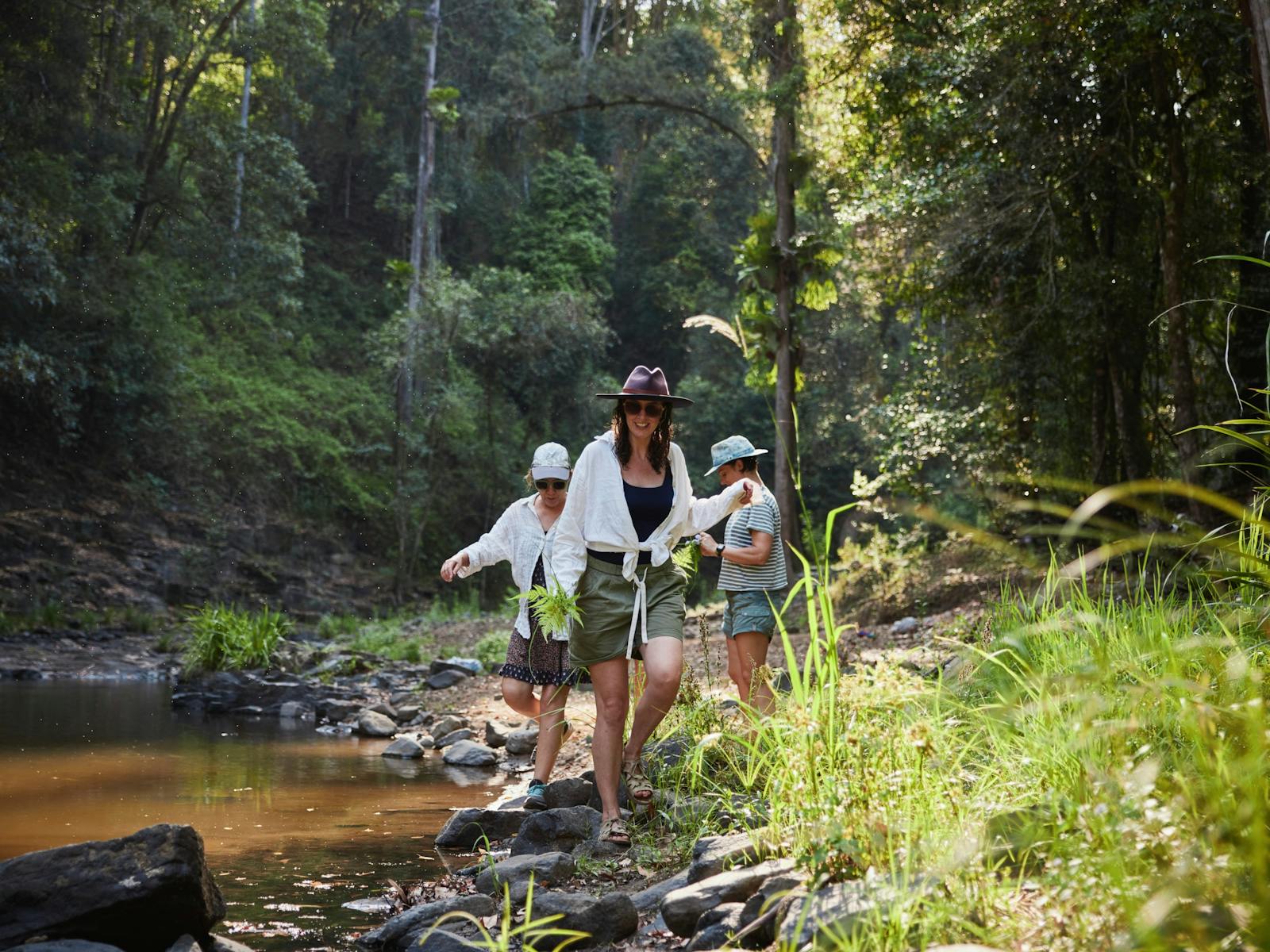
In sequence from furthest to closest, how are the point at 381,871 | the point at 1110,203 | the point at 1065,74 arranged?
the point at 1110,203, the point at 1065,74, the point at 381,871

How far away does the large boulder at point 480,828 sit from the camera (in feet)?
20.0

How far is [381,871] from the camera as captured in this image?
557 cm

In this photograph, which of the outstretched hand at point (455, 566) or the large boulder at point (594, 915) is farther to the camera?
the outstretched hand at point (455, 566)

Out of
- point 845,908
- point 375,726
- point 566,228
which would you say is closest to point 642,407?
point 845,908

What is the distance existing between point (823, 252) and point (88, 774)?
11.2 meters

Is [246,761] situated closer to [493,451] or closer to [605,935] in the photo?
[605,935]

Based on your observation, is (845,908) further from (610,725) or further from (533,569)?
(533,569)

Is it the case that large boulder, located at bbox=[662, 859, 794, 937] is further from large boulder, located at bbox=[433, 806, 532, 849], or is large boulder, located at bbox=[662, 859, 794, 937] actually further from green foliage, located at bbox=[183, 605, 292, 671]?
green foliage, located at bbox=[183, 605, 292, 671]

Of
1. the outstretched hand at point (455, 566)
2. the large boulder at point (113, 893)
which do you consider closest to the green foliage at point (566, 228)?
the outstretched hand at point (455, 566)

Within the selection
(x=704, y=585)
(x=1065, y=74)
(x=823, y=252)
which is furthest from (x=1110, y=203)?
(x=704, y=585)

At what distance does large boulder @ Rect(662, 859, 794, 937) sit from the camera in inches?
146

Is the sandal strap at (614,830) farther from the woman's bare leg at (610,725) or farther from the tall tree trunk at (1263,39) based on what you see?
the tall tree trunk at (1263,39)

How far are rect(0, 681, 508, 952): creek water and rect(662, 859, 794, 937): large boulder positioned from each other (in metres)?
1.34

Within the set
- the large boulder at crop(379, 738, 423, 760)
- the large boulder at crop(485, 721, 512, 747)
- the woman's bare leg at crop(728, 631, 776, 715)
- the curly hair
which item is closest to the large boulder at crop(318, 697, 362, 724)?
the large boulder at crop(379, 738, 423, 760)
